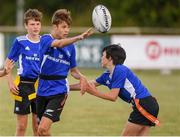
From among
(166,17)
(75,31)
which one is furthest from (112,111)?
(166,17)

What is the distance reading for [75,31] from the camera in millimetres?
30641

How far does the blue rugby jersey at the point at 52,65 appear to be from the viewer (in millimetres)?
9586

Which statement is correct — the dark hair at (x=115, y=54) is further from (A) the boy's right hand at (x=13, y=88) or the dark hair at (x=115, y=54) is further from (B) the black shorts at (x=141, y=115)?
(A) the boy's right hand at (x=13, y=88)

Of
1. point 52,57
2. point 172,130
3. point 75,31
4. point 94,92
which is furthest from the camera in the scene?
point 75,31

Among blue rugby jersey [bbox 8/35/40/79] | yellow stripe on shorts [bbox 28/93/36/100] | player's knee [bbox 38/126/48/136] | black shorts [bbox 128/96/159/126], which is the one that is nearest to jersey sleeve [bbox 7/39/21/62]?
blue rugby jersey [bbox 8/35/40/79]

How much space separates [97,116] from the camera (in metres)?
15.1

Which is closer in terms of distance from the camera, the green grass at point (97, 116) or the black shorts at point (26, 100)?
the black shorts at point (26, 100)

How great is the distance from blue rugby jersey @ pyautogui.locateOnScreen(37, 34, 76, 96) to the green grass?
8.66 ft

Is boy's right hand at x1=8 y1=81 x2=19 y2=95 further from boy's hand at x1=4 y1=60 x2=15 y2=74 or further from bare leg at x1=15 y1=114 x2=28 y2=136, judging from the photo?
bare leg at x1=15 y1=114 x2=28 y2=136

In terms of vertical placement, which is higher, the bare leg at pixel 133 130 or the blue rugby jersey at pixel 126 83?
the blue rugby jersey at pixel 126 83

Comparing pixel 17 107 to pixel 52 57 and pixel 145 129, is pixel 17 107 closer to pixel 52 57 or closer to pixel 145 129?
pixel 52 57

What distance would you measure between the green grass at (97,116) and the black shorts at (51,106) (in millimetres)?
2403

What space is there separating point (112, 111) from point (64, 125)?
9.00ft

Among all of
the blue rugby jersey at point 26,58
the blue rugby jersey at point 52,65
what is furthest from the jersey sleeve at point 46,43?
the blue rugby jersey at point 26,58
